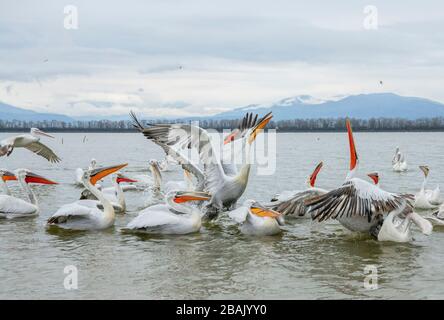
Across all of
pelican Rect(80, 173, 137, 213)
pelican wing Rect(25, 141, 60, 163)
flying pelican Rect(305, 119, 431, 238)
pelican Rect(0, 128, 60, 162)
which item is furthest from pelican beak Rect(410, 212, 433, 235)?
pelican wing Rect(25, 141, 60, 163)

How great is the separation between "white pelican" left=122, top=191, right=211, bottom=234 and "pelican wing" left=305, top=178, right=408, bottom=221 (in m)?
1.66

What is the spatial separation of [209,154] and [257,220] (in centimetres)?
117

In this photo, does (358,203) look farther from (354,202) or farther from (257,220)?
(257,220)

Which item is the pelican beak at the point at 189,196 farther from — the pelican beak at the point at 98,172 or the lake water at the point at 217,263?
the pelican beak at the point at 98,172

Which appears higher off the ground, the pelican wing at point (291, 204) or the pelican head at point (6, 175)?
the pelican head at point (6, 175)

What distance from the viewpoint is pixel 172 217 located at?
7.61m

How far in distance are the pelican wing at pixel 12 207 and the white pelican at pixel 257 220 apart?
3.26 metres

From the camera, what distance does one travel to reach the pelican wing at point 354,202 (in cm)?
677

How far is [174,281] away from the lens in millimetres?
5594

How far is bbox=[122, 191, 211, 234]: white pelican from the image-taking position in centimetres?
752

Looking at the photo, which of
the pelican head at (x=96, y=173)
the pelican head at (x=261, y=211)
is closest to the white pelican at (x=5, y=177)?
the pelican head at (x=96, y=173)

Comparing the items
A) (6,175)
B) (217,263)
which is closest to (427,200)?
(217,263)
